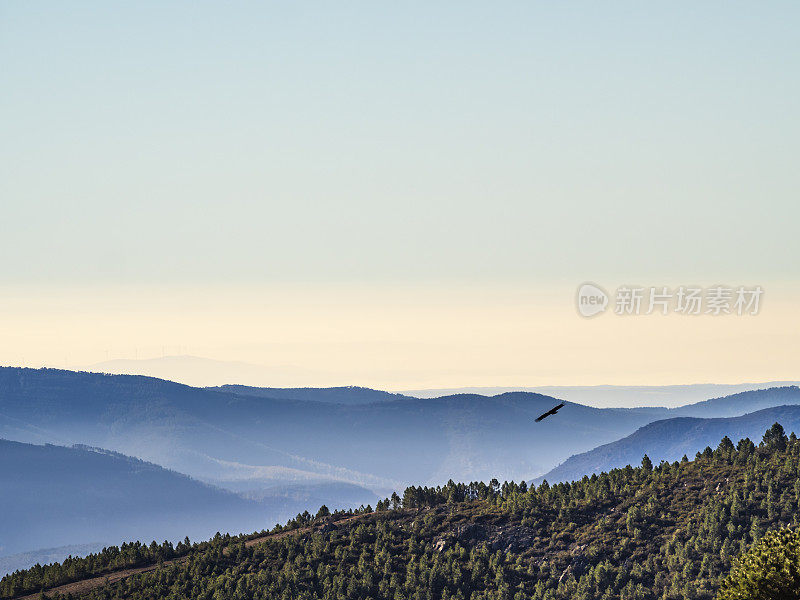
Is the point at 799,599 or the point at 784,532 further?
the point at 784,532

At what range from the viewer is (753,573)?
438ft

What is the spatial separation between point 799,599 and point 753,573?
18.6 ft

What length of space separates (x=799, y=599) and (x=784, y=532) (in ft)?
35.5

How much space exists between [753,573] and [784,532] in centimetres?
1000

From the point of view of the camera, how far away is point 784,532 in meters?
141

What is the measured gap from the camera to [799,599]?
5192 inches
